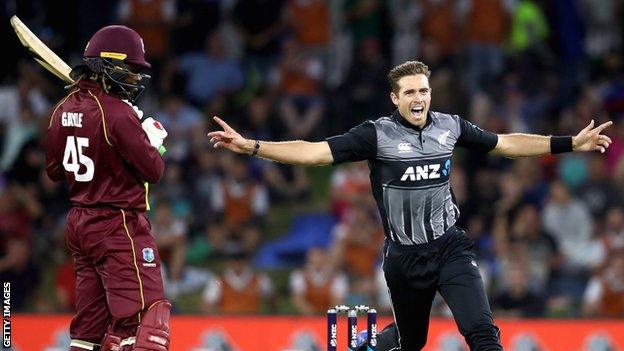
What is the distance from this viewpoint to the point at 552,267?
13.2m

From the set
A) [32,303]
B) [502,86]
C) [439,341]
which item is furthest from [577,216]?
[32,303]

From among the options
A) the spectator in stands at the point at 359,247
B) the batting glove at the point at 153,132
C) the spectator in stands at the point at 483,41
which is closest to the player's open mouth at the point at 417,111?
the batting glove at the point at 153,132

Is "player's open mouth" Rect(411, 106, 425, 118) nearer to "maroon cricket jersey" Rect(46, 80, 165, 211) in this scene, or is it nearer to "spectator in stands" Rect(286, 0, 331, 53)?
"maroon cricket jersey" Rect(46, 80, 165, 211)

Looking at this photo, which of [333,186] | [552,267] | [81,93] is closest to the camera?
[81,93]

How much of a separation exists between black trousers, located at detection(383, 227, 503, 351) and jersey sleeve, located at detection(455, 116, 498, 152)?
1.77 feet

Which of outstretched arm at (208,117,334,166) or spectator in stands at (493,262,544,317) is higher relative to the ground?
outstretched arm at (208,117,334,166)

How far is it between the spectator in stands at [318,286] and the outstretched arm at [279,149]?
18.5 feet

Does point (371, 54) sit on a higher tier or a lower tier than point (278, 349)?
higher

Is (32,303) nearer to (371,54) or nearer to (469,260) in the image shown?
(371,54)

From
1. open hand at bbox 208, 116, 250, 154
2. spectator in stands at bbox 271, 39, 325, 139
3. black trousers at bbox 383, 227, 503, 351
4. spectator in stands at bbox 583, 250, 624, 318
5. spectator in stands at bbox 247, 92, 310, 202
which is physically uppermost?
spectator in stands at bbox 271, 39, 325, 139

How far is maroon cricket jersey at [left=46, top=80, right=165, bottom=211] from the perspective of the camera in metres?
7.09

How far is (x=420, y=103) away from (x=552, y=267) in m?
5.96

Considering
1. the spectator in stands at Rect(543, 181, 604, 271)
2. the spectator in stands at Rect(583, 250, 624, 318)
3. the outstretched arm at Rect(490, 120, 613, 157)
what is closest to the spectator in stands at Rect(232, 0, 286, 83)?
the spectator in stands at Rect(543, 181, 604, 271)

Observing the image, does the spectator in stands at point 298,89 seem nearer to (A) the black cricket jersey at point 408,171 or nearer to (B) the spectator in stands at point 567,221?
(B) the spectator in stands at point 567,221
